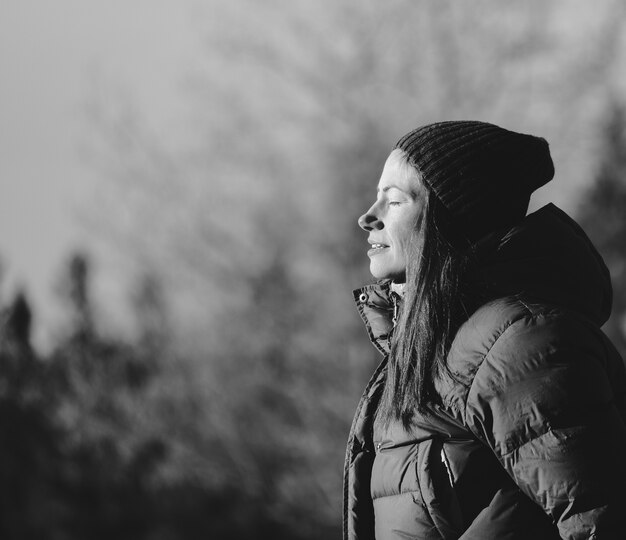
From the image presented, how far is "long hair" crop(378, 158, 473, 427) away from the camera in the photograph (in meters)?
1.97

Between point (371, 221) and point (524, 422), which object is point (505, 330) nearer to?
point (524, 422)

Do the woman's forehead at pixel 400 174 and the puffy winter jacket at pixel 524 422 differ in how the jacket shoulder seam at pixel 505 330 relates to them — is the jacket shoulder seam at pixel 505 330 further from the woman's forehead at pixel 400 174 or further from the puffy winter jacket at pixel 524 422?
the woman's forehead at pixel 400 174

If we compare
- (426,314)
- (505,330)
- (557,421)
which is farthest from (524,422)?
(426,314)

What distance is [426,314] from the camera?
79.3 inches

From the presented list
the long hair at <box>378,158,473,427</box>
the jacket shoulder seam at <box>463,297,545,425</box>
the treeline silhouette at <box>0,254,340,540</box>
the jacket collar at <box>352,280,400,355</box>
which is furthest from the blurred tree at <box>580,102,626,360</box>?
the jacket shoulder seam at <box>463,297,545,425</box>

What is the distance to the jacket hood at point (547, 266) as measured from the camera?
6.35 ft

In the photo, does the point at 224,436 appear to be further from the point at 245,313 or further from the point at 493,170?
the point at 493,170

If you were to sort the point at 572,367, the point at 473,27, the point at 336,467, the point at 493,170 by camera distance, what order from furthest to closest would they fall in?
the point at 473,27
the point at 336,467
the point at 493,170
the point at 572,367

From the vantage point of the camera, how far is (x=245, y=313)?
48.7 feet

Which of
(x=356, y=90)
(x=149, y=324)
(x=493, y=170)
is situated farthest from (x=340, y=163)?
(x=493, y=170)

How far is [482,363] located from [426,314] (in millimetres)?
220

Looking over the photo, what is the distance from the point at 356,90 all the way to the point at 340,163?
4.46ft

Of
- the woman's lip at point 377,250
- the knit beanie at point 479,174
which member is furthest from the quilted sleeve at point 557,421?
the woman's lip at point 377,250

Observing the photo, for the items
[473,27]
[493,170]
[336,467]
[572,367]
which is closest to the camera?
[572,367]
